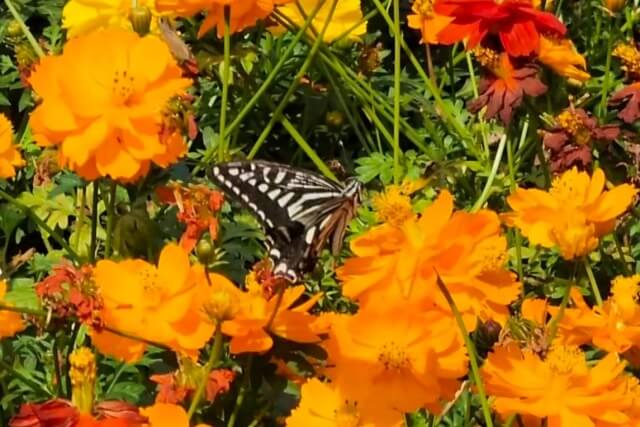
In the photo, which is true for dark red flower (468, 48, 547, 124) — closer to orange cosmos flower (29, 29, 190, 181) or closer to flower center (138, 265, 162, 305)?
orange cosmos flower (29, 29, 190, 181)

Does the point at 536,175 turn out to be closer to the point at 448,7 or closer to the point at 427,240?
the point at 448,7

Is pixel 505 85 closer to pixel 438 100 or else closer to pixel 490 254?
pixel 438 100

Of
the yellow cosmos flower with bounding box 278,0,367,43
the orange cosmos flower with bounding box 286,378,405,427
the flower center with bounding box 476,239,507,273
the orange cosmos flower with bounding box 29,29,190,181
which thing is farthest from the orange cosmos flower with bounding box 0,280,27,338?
the yellow cosmos flower with bounding box 278,0,367,43

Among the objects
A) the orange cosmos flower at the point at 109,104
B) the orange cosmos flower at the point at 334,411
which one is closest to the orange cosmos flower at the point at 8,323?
the orange cosmos flower at the point at 109,104

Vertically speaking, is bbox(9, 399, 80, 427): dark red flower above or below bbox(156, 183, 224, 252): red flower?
below

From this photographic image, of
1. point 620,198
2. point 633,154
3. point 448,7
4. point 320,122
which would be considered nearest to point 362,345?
point 620,198
